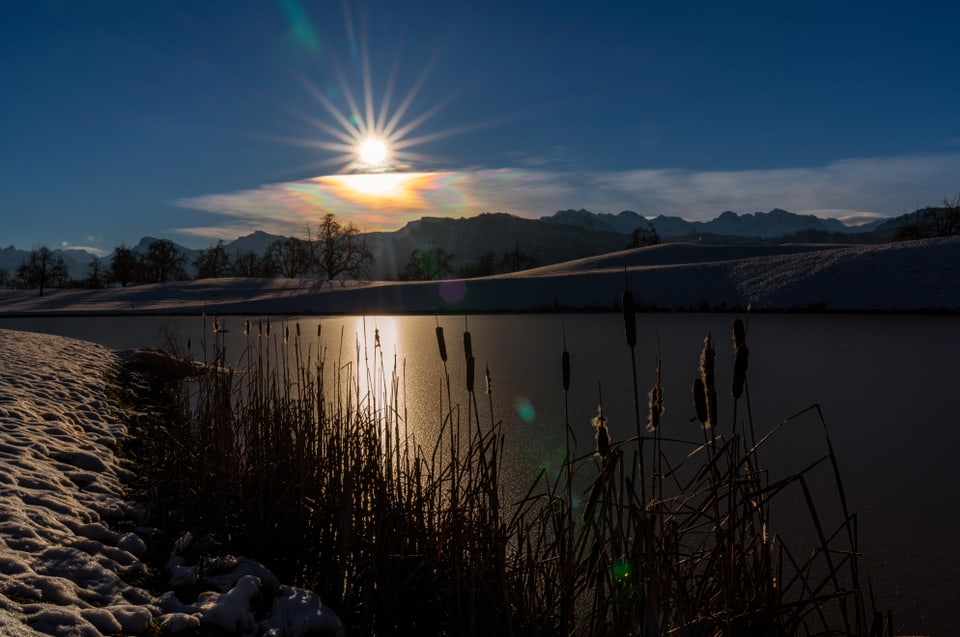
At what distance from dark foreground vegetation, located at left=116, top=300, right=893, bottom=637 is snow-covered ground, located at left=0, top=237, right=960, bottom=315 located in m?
23.9

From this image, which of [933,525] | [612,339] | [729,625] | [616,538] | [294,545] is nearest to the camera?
[729,625]

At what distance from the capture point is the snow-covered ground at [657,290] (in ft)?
84.1

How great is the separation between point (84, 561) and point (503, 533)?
172cm

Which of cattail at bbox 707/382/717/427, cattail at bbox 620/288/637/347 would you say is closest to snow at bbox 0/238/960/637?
cattail at bbox 707/382/717/427

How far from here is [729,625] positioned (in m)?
1.77

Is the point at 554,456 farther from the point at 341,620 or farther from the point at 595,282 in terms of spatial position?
the point at 595,282

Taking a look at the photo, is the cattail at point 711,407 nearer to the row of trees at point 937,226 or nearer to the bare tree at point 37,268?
the row of trees at point 937,226

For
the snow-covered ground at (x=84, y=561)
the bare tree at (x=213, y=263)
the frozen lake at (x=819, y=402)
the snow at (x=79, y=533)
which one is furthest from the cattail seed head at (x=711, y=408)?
the bare tree at (x=213, y=263)

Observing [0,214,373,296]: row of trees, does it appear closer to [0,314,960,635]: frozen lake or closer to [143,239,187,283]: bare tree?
[143,239,187,283]: bare tree

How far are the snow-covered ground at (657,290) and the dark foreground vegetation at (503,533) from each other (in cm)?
2389

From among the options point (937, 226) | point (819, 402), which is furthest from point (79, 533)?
point (937, 226)

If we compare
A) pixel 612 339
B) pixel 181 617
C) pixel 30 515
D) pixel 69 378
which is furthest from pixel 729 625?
pixel 612 339

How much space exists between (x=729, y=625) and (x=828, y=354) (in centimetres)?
1156

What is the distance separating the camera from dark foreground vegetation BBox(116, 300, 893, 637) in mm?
1817
